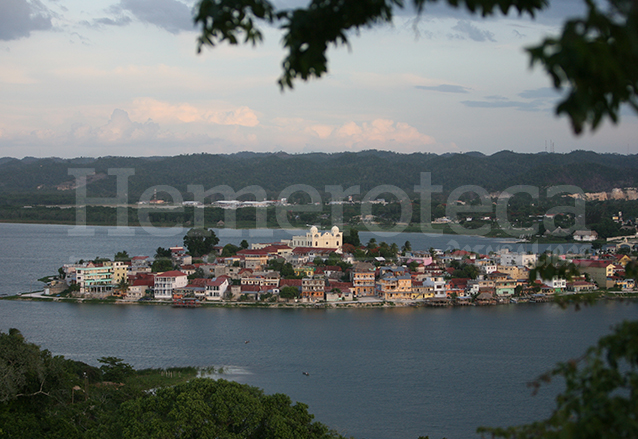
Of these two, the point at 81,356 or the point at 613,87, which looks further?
the point at 81,356

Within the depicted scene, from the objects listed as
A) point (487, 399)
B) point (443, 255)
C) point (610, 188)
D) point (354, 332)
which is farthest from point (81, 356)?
point (610, 188)

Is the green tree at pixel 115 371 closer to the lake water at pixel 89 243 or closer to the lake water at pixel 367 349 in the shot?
the lake water at pixel 367 349

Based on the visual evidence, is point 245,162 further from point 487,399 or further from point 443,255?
point 487,399

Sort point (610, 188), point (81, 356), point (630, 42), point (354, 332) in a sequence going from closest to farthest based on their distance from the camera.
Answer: point (630, 42) → point (81, 356) → point (354, 332) → point (610, 188)

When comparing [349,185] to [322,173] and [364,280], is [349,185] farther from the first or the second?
[364,280]

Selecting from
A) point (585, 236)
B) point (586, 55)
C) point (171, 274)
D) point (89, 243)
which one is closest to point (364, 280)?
point (171, 274)

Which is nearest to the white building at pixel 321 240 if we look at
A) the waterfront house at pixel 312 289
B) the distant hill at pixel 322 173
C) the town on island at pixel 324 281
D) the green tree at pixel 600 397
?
the town on island at pixel 324 281

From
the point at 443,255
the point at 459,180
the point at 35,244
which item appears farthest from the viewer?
the point at 459,180
